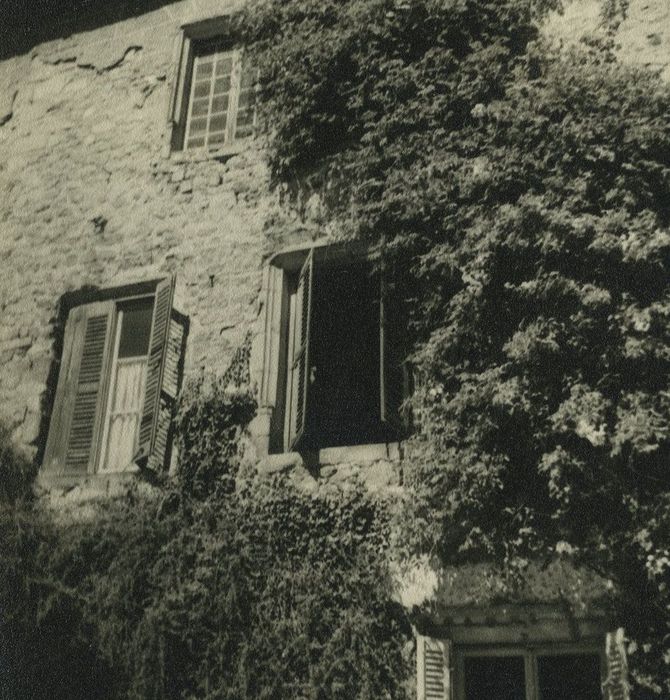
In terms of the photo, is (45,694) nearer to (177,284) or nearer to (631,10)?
(177,284)

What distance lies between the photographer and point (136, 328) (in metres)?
7.07

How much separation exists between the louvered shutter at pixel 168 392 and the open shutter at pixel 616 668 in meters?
3.38

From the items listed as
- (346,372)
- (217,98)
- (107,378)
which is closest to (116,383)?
(107,378)

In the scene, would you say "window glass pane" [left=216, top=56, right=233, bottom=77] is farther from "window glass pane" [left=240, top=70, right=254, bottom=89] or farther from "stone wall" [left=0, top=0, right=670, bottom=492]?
"stone wall" [left=0, top=0, right=670, bottom=492]

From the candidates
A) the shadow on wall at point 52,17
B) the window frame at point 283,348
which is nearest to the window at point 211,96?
the shadow on wall at point 52,17

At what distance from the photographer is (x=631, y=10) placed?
6590 millimetres

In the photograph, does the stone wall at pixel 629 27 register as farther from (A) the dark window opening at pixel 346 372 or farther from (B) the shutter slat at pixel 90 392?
(B) the shutter slat at pixel 90 392

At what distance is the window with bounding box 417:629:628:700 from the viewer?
4.71 metres

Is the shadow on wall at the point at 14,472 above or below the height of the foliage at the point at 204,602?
above

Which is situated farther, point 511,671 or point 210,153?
point 210,153

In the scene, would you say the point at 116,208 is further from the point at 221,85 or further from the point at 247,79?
the point at 247,79

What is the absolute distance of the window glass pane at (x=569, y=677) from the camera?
468cm

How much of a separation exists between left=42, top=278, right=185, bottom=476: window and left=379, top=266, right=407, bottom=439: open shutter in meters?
1.77

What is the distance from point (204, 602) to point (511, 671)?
6.68ft
